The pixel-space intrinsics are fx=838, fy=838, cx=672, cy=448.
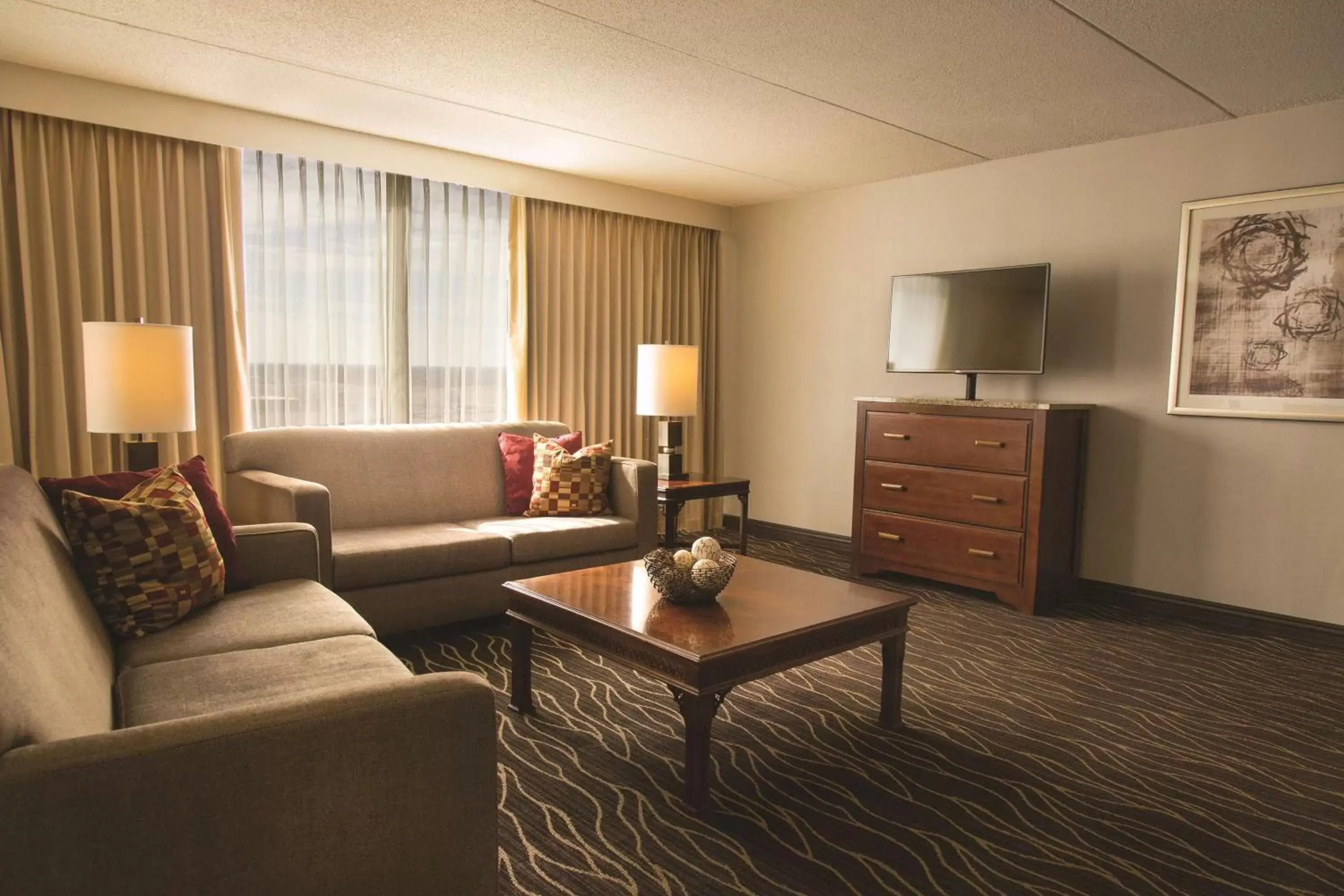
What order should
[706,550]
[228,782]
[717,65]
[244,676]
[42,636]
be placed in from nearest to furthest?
[228,782] → [42,636] → [244,676] → [706,550] → [717,65]

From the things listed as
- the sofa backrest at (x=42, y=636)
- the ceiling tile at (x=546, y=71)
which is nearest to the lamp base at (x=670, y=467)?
the ceiling tile at (x=546, y=71)

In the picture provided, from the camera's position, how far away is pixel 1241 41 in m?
3.11

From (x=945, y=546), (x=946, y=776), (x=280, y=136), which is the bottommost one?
(x=946, y=776)

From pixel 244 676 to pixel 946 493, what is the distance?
3.64 m

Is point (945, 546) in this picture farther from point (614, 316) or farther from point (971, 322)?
point (614, 316)

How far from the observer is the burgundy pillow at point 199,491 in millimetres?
2396

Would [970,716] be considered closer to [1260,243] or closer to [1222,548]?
[1222,548]

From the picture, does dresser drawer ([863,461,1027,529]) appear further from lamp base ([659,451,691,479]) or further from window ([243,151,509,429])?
window ([243,151,509,429])

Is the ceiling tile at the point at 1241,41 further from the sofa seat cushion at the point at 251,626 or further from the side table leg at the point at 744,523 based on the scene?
the sofa seat cushion at the point at 251,626

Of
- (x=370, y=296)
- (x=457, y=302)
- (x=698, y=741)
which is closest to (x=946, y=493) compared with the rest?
(x=698, y=741)

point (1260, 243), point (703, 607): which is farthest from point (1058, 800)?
point (1260, 243)

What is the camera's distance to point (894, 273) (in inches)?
215

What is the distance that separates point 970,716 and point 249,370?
379 cm

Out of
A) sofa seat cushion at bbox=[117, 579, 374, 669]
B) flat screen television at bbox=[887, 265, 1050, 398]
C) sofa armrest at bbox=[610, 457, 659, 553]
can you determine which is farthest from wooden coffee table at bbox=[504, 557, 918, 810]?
flat screen television at bbox=[887, 265, 1050, 398]
